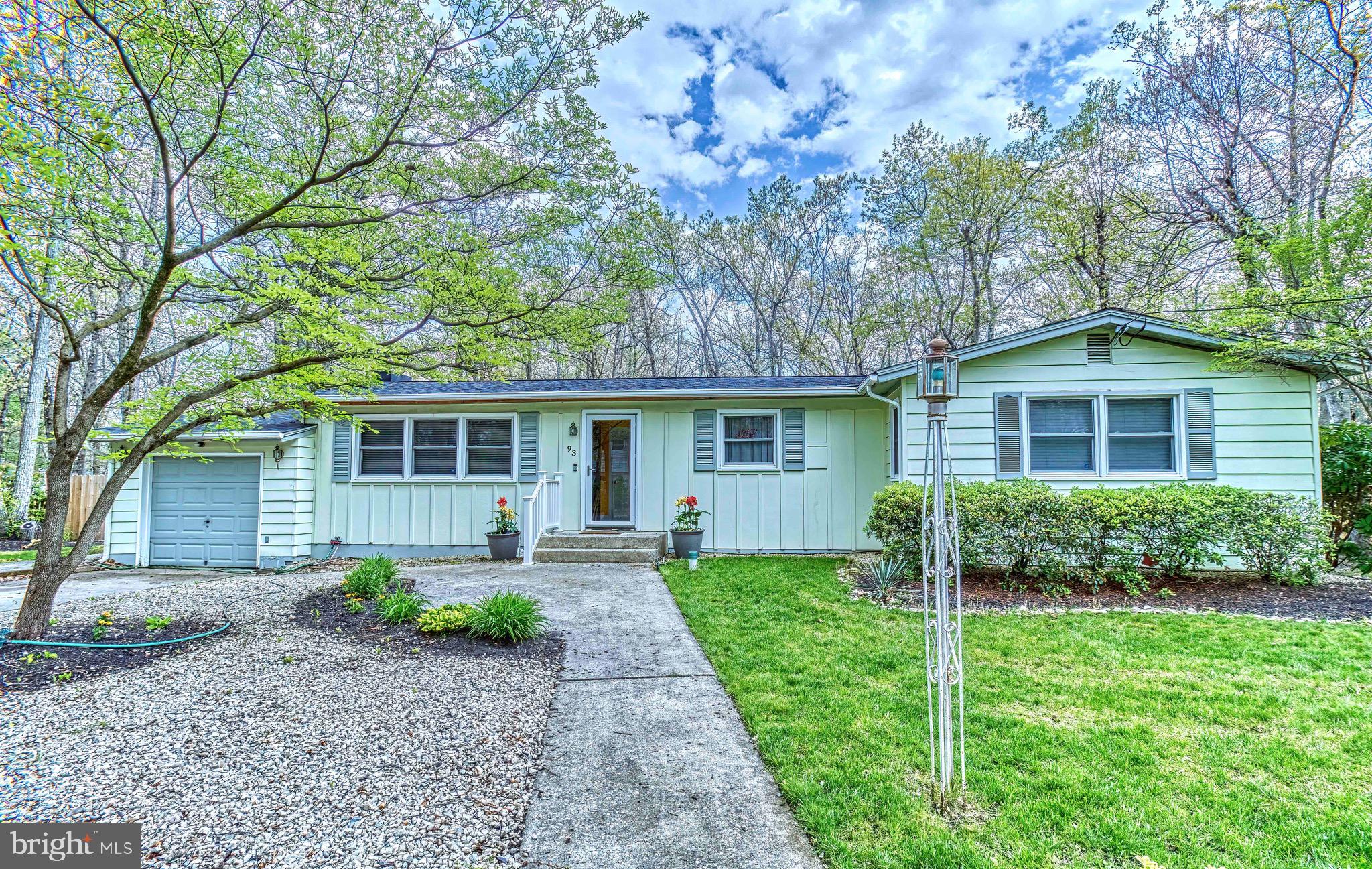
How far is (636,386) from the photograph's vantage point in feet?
28.6

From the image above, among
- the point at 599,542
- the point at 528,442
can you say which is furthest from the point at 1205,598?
the point at 528,442

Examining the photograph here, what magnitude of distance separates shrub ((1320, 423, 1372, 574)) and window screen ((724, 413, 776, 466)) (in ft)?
22.2

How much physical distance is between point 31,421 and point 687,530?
14.2m

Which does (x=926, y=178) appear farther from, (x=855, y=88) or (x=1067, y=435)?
(x=1067, y=435)

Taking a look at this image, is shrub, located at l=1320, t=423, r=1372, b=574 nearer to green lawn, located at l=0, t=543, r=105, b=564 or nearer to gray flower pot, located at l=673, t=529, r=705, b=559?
gray flower pot, located at l=673, t=529, r=705, b=559

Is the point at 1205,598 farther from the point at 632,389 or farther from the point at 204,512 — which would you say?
the point at 204,512

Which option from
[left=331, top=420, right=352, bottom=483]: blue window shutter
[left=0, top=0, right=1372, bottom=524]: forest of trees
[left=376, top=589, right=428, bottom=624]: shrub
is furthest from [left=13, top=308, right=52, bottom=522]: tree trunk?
[left=376, top=589, right=428, bottom=624]: shrub

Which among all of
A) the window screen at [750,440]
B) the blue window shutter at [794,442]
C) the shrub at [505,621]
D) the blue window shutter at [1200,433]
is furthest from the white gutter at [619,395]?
the shrub at [505,621]

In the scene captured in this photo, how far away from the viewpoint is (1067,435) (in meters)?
7.03

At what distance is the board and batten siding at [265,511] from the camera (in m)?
8.27

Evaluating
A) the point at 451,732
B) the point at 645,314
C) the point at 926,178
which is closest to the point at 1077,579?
the point at 451,732

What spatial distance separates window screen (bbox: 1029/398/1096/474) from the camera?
7020 mm

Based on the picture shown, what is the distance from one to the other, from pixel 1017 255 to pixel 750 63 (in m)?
7.66

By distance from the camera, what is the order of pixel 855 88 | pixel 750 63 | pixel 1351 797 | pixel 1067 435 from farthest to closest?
pixel 855 88
pixel 750 63
pixel 1067 435
pixel 1351 797
